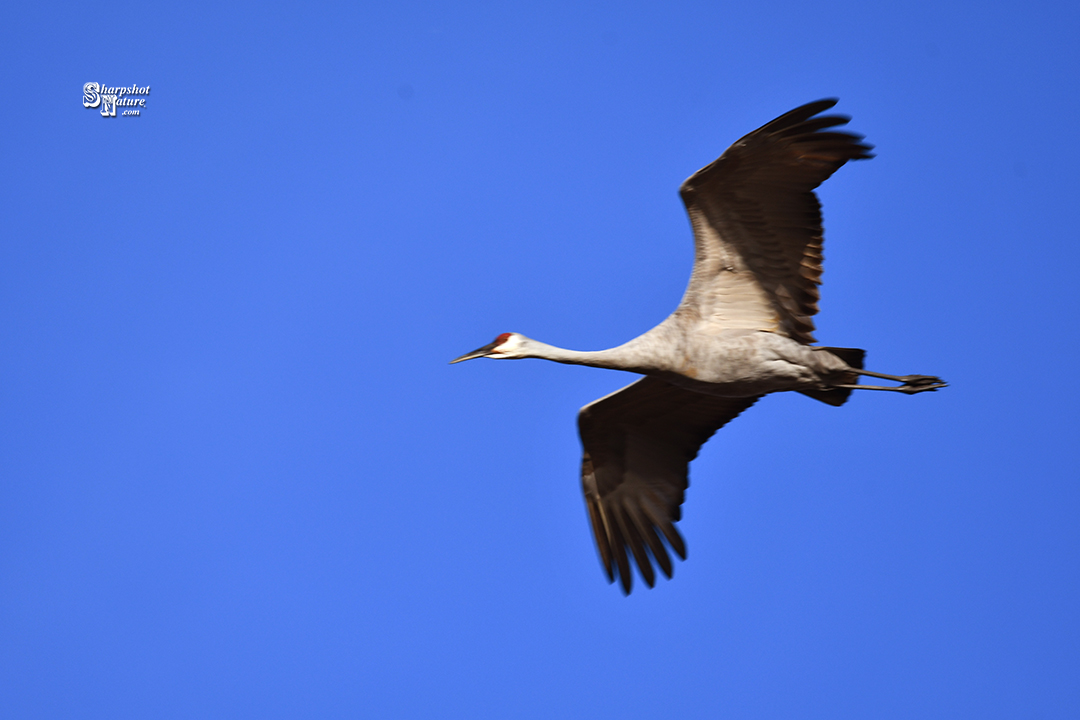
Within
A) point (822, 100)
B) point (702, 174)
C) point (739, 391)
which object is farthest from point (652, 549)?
point (822, 100)

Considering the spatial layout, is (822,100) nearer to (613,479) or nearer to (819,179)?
(819,179)

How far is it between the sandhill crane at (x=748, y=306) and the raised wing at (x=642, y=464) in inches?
1.4

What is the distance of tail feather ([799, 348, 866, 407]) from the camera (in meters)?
10.4

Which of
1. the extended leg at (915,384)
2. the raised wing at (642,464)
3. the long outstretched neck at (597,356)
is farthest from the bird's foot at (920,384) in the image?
the long outstretched neck at (597,356)

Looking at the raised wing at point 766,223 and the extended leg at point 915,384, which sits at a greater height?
the raised wing at point 766,223

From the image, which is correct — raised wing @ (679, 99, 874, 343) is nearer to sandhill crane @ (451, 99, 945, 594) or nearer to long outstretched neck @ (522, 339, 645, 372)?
sandhill crane @ (451, 99, 945, 594)

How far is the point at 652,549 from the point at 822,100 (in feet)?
17.2

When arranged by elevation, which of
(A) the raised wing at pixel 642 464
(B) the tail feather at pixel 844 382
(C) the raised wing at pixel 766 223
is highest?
(C) the raised wing at pixel 766 223

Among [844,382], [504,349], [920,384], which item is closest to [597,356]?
[504,349]

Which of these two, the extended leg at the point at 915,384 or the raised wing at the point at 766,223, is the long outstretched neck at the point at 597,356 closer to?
the raised wing at the point at 766,223

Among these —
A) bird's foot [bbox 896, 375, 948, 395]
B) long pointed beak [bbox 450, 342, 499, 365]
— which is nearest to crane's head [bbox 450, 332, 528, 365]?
long pointed beak [bbox 450, 342, 499, 365]

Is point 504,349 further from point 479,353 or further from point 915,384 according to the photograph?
point 915,384

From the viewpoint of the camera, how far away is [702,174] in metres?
9.66

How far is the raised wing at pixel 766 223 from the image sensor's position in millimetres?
9594
